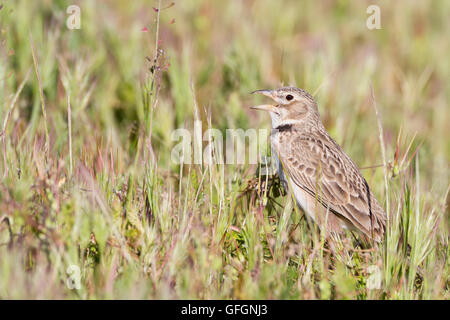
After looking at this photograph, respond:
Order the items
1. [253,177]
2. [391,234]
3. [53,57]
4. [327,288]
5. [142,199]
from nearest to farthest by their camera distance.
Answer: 1. [327,288]
2. [391,234]
3. [142,199]
4. [253,177]
5. [53,57]

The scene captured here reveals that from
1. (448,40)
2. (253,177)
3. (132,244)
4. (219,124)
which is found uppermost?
(448,40)

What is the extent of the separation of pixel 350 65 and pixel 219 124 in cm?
304

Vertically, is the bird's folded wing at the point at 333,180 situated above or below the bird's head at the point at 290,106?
below

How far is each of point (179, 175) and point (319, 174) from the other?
109cm

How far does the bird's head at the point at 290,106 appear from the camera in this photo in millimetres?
5184

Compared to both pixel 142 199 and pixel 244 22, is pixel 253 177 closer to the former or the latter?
pixel 142 199

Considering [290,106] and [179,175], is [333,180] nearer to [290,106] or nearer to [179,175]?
[290,106]

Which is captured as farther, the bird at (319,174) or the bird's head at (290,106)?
the bird's head at (290,106)

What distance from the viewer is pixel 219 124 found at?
242 inches

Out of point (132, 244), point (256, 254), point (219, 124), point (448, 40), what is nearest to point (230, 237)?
point (256, 254)

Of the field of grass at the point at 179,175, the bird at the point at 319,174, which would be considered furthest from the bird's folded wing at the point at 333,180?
the field of grass at the point at 179,175

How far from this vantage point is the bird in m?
4.69

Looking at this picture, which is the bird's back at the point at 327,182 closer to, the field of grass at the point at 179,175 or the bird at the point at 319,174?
the bird at the point at 319,174

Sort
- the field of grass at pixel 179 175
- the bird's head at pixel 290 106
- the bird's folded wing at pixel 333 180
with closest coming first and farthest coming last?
1. the field of grass at pixel 179 175
2. the bird's folded wing at pixel 333 180
3. the bird's head at pixel 290 106
